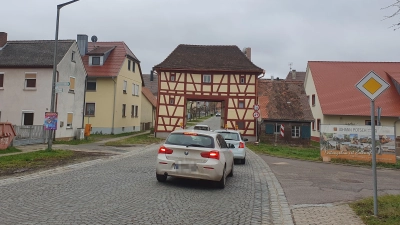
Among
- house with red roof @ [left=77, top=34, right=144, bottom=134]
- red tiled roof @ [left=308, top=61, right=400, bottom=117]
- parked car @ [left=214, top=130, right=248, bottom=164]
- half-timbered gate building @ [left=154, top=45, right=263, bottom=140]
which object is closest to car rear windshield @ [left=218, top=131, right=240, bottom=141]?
parked car @ [left=214, top=130, right=248, bottom=164]

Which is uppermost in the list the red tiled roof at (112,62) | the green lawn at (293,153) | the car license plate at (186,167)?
the red tiled roof at (112,62)

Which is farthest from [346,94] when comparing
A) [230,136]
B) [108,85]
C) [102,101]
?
[102,101]

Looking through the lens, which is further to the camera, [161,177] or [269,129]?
[269,129]

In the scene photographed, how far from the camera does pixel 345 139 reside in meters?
17.1

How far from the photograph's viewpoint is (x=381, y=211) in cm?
669

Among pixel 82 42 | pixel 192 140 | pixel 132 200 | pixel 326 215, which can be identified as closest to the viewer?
pixel 326 215

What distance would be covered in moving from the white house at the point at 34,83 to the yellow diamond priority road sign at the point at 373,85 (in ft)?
71.8

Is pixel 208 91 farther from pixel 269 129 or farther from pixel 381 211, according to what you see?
pixel 381 211

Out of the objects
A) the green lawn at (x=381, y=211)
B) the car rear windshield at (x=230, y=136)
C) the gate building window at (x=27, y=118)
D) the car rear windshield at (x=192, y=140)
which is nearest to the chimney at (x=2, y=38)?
the gate building window at (x=27, y=118)

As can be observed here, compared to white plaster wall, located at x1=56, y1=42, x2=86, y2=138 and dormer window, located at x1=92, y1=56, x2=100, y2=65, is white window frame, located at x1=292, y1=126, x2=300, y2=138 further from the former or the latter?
dormer window, located at x1=92, y1=56, x2=100, y2=65

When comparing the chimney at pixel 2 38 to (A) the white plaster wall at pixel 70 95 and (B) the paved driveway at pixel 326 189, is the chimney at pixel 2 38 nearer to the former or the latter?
(A) the white plaster wall at pixel 70 95

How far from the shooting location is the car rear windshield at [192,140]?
9258 mm

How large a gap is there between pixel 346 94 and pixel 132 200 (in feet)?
107

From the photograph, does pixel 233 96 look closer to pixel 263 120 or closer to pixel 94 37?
pixel 263 120
